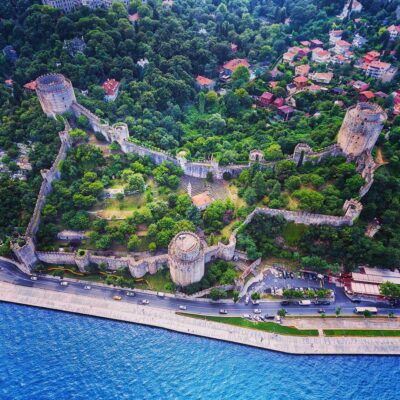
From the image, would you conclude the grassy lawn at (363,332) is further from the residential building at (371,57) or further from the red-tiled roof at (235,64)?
the red-tiled roof at (235,64)

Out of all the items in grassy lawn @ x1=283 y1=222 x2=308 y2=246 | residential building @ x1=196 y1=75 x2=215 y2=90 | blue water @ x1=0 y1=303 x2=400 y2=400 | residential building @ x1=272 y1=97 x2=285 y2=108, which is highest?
residential building @ x1=196 y1=75 x2=215 y2=90

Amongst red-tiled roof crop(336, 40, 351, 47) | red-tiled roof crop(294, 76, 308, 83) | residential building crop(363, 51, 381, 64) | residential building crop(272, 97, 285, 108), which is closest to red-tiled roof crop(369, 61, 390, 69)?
residential building crop(363, 51, 381, 64)

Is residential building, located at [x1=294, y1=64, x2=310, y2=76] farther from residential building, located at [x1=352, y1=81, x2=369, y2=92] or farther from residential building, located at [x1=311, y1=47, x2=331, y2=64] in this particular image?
residential building, located at [x1=352, y1=81, x2=369, y2=92]

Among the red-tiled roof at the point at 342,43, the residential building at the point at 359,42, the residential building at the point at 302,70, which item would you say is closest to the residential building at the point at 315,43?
the red-tiled roof at the point at 342,43

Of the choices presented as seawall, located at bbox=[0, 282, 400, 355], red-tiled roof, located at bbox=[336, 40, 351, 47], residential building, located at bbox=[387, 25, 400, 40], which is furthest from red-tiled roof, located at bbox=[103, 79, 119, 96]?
residential building, located at bbox=[387, 25, 400, 40]

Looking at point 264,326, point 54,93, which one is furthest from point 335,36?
point 264,326

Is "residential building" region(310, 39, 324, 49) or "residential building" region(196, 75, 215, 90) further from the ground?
"residential building" region(310, 39, 324, 49)

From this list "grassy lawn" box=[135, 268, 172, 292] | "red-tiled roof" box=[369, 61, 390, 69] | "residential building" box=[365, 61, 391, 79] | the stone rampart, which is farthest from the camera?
"residential building" box=[365, 61, 391, 79]

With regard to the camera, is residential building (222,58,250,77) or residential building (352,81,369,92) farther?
residential building (222,58,250,77)

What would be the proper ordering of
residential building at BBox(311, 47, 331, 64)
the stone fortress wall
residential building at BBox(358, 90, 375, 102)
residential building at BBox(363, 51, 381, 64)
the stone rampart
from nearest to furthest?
the stone fortress wall, the stone rampart, residential building at BBox(358, 90, 375, 102), residential building at BBox(363, 51, 381, 64), residential building at BBox(311, 47, 331, 64)
